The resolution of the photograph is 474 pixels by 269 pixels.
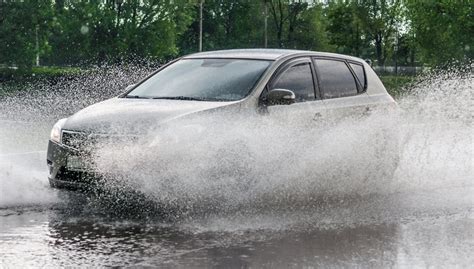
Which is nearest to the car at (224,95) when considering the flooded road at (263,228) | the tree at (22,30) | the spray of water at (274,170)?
the spray of water at (274,170)

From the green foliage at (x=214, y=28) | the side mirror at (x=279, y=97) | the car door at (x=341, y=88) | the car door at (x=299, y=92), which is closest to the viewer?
the side mirror at (x=279, y=97)

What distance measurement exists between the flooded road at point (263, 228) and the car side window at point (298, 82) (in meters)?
0.62

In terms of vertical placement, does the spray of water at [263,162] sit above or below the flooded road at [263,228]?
above

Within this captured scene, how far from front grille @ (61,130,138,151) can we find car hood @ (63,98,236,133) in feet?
0.16

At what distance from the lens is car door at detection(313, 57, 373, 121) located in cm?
1034

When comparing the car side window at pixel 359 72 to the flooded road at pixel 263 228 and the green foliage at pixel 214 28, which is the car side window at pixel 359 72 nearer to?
the flooded road at pixel 263 228

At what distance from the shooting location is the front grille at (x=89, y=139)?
27.8ft

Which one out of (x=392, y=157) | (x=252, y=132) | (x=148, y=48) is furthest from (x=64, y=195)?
(x=148, y=48)

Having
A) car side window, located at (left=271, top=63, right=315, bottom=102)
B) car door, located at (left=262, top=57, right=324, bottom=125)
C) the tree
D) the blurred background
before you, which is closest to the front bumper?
A: car door, located at (left=262, top=57, right=324, bottom=125)

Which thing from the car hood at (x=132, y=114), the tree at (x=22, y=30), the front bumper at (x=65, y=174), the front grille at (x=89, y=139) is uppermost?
the tree at (x=22, y=30)

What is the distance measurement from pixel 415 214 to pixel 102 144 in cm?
306

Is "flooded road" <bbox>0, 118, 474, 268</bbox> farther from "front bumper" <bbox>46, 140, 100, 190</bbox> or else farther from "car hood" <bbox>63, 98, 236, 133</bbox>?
"car hood" <bbox>63, 98, 236, 133</bbox>

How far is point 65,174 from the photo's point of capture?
880 cm

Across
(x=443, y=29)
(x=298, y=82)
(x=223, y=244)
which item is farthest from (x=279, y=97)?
(x=443, y=29)
